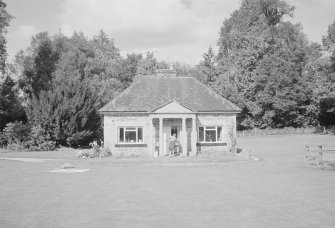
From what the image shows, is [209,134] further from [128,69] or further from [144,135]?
[128,69]

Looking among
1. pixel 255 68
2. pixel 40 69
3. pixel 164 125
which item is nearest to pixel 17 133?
pixel 164 125

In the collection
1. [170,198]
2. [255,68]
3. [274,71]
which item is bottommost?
[170,198]

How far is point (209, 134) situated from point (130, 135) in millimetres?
6853

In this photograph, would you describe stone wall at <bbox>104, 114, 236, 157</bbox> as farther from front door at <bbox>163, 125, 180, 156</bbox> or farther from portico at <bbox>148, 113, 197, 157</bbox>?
front door at <bbox>163, 125, 180, 156</bbox>

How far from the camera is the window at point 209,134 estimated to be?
33.3 m

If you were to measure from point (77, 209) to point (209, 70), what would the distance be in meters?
64.6

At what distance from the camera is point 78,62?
60656mm

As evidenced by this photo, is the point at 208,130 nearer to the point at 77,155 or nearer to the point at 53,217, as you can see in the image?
the point at 77,155

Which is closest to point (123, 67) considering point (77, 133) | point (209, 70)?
point (209, 70)

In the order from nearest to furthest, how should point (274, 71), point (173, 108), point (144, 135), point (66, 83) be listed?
point (173, 108)
point (144, 135)
point (66, 83)
point (274, 71)

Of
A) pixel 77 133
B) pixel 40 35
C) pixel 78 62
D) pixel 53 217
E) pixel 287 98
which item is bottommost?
pixel 53 217

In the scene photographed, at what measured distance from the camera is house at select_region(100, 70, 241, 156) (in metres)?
31.9

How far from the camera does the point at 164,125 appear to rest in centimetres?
3291

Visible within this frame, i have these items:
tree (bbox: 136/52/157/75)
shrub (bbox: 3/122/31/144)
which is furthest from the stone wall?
tree (bbox: 136/52/157/75)
